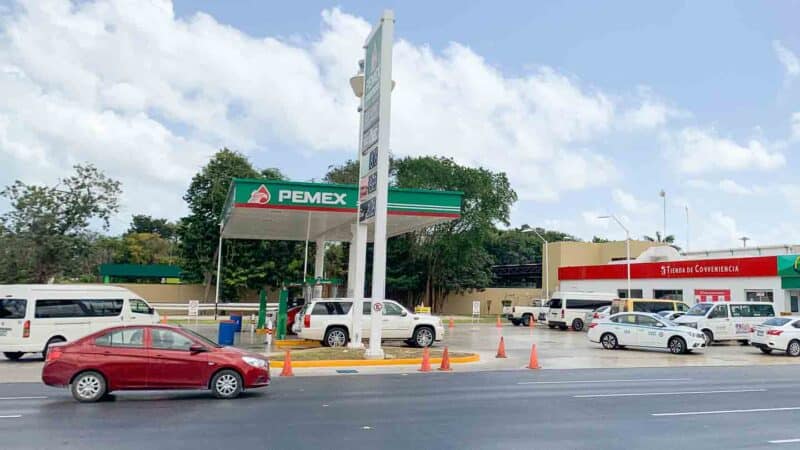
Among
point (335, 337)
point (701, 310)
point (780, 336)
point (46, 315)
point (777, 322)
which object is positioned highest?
point (701, 310)

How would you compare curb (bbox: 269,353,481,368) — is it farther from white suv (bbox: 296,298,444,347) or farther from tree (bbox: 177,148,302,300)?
tree (bbox: 177,148,302,300)

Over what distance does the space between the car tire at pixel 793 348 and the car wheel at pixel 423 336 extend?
509 inches

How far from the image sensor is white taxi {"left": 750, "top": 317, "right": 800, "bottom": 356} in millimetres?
23672

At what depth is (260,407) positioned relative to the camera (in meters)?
10.9

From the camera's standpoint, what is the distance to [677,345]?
23672 millimetres

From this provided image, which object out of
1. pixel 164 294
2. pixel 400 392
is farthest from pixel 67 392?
pixel 164 294

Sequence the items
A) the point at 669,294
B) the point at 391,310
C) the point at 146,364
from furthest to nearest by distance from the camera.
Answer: the point at 669,294 → the point at 391,310 → the point at 146,364

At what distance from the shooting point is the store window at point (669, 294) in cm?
4416

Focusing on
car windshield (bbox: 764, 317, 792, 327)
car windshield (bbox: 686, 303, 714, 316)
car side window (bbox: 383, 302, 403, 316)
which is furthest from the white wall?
car side window (bbox: 383, 302, 403, 316)

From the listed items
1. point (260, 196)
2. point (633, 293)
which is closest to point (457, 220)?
point (633, 293)

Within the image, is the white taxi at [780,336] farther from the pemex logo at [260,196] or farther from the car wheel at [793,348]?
the pemex logo at [260,196]

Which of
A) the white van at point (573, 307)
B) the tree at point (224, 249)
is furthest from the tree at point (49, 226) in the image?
the white van at point (573, 307)

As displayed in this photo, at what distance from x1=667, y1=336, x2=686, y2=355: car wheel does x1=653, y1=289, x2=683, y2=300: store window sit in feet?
72.2

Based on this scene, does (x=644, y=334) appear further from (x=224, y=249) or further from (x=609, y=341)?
(x=224, y=249)
